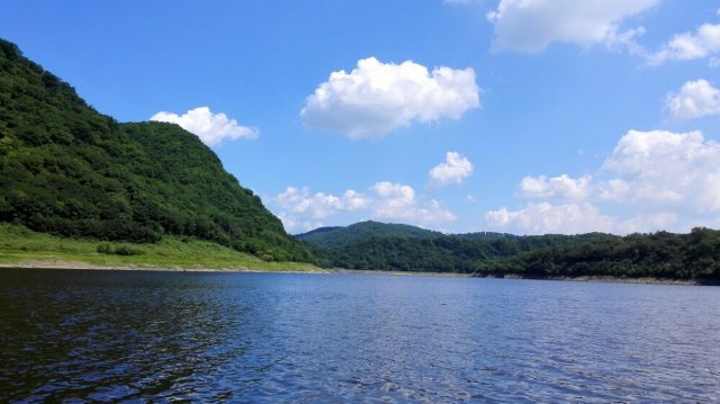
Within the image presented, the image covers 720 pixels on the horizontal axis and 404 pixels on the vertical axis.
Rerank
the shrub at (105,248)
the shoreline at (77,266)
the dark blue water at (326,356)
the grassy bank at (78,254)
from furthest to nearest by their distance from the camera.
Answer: the shrub at (105,248), the grassy bank at (78,254), the shoreline at (77,266), the dark blue water at (326,356)

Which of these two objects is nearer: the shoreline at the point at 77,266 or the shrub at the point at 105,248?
the shoreline at the point at 77,266

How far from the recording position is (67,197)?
599ft

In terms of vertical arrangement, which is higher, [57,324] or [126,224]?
[126,224]

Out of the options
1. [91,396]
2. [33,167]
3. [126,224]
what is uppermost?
[33,167]

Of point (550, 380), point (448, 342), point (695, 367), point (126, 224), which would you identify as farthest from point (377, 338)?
point (126, 224)

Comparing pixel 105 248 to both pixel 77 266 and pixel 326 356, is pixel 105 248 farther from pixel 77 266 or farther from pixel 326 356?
pixel 326 356

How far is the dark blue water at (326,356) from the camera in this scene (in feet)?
82.4

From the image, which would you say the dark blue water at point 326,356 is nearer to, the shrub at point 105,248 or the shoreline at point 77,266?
the shoreline at point 77,266

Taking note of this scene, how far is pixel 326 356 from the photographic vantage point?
34.5 m

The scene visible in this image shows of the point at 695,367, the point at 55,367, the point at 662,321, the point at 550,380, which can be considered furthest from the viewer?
the point at 662,321

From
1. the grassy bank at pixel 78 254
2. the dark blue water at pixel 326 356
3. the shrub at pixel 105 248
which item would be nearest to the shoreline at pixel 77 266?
the grassy bank at pixel 78 254

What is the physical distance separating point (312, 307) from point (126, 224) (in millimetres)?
139658

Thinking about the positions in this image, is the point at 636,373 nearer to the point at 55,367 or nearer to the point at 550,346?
the point at 550,346

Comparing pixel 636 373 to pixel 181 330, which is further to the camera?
pixel 181 330
